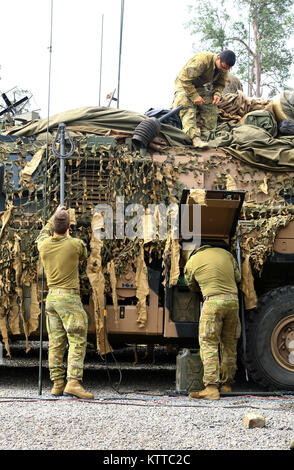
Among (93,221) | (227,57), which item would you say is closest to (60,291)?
(93,221)

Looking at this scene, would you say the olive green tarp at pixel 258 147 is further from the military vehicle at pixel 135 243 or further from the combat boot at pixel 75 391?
the combat boot at pixel 75 391

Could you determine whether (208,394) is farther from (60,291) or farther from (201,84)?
(201,84)

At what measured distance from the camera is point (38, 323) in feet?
Answer: 22.9

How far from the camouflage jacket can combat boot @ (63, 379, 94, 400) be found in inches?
146

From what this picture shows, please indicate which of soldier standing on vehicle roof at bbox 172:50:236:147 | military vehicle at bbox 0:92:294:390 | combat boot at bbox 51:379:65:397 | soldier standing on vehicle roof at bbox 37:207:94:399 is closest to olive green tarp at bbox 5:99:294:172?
military vehicle at bbox 0:92:294:390

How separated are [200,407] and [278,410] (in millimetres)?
642

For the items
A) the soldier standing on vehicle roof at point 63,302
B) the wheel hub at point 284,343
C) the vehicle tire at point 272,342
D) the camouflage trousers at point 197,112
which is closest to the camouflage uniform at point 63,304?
the soldier standing on vehicle roof at point 63,302

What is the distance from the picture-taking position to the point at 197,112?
8.41 meters

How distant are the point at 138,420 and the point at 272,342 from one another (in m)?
2.34

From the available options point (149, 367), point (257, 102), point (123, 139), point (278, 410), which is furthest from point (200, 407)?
point (257, 102)

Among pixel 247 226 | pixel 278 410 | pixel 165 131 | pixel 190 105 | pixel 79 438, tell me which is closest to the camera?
pixel 79 438

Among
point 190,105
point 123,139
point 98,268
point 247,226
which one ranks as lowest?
point 98,268

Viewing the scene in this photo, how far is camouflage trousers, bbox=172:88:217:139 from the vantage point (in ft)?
26.7
